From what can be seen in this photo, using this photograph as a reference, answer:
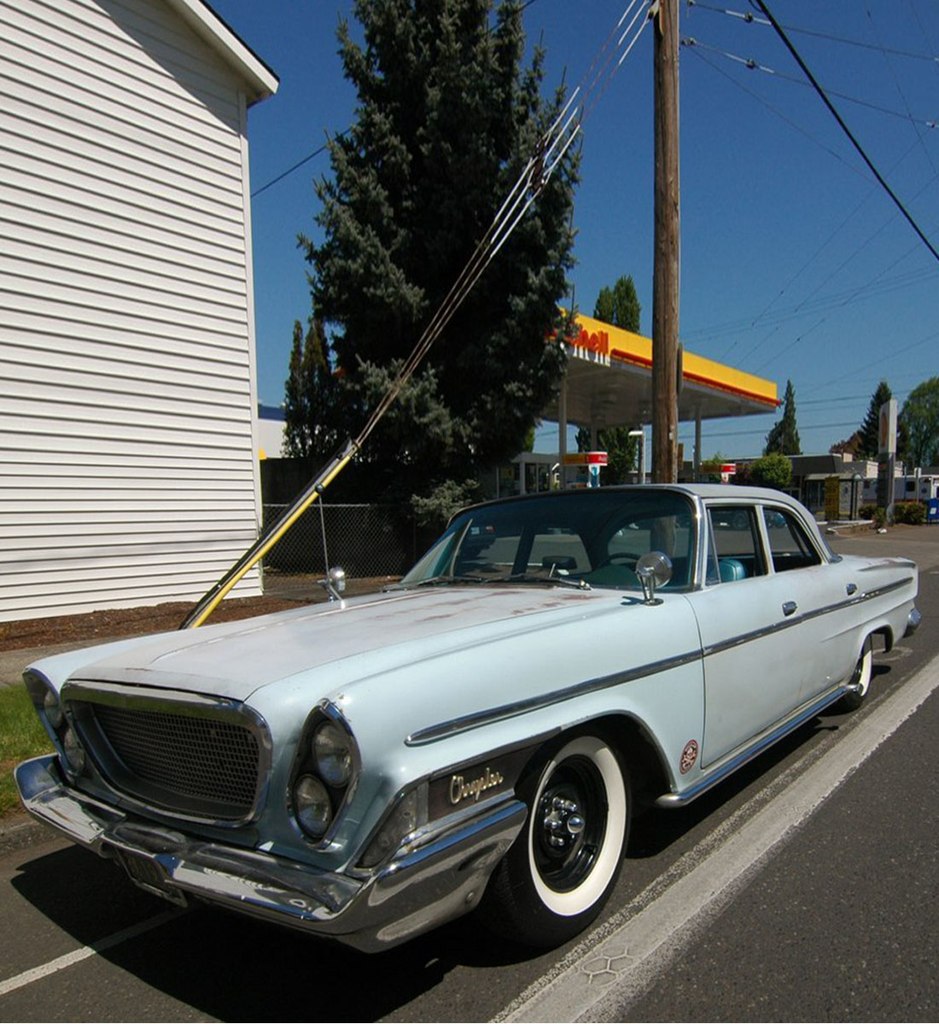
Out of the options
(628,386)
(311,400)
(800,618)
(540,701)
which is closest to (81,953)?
(540,701)

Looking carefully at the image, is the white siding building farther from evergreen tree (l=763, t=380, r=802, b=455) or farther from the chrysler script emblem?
evergreen tree (l=763, t=380, r=802, b=455)

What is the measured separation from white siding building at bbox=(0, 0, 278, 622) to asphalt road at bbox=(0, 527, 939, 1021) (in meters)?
6.22

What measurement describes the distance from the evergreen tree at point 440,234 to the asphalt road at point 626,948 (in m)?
9.61

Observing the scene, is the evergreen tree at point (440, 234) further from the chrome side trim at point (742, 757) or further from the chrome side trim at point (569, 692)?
the chrome side trim at point (569, 692)

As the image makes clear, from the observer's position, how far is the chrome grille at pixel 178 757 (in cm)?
233

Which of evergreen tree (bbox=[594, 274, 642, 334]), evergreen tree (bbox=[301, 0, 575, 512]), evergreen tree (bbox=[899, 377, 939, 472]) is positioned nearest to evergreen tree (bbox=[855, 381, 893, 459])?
evergreen tree (bbox=[899, 377, 939, 472])

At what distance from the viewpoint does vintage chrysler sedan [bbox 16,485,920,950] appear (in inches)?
82.5

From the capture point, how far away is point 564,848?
2.72 m

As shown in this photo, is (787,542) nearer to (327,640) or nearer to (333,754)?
(327,640)

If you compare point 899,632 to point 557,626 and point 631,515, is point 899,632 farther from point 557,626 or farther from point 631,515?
point 557,626

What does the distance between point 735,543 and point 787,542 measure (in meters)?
Answer: 0.71

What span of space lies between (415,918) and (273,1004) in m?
0.68

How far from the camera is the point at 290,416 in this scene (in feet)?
49.0

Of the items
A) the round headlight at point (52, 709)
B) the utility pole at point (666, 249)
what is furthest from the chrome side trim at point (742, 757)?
the utility pole at point (666, 249)
